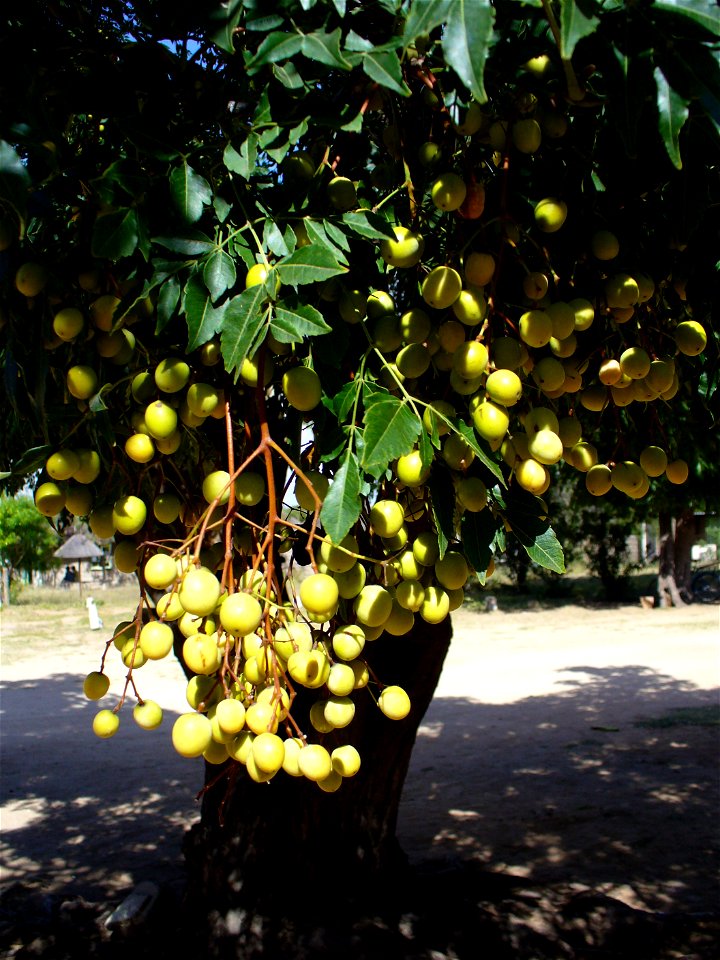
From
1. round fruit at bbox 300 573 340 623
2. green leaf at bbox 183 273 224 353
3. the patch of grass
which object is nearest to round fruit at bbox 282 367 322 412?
green leaf at bbox 183 273 224 353

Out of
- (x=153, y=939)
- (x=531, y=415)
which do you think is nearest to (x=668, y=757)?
(x=153, y=939)

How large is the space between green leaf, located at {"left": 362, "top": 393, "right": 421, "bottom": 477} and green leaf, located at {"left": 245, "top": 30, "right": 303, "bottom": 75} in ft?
1.42

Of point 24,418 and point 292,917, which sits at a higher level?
point 24,418

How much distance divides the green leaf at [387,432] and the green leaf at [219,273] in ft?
0.79

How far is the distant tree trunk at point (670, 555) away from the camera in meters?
15.7

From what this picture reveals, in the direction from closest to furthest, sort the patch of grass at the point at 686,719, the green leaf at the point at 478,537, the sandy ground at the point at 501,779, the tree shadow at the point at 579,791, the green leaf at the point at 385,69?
the green leaf at the point at 385,69, the green leaf at the point at 478,537, the tree shadow at the point at 579,791, the sandy ground at the point at 501,779, the patch of grass at the point at 686,719

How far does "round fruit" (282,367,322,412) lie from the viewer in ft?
3.65

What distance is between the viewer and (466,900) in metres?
3.46

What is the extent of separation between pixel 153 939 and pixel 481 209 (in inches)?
124

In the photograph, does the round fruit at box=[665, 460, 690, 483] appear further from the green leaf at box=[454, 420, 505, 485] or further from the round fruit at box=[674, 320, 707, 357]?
the green leaf at box=[454, 420, 505, 485]

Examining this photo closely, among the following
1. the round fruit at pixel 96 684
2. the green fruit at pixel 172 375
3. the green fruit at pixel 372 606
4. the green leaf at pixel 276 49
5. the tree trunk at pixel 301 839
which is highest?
the green leaf at pixel 276 49

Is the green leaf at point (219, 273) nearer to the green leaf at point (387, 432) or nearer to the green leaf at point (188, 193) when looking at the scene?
the green leaf at point (188, 193)

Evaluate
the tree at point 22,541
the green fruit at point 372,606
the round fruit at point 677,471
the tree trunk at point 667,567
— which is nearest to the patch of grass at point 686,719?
the round fruit at point 677,471

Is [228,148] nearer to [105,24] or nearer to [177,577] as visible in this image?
[177,577]
